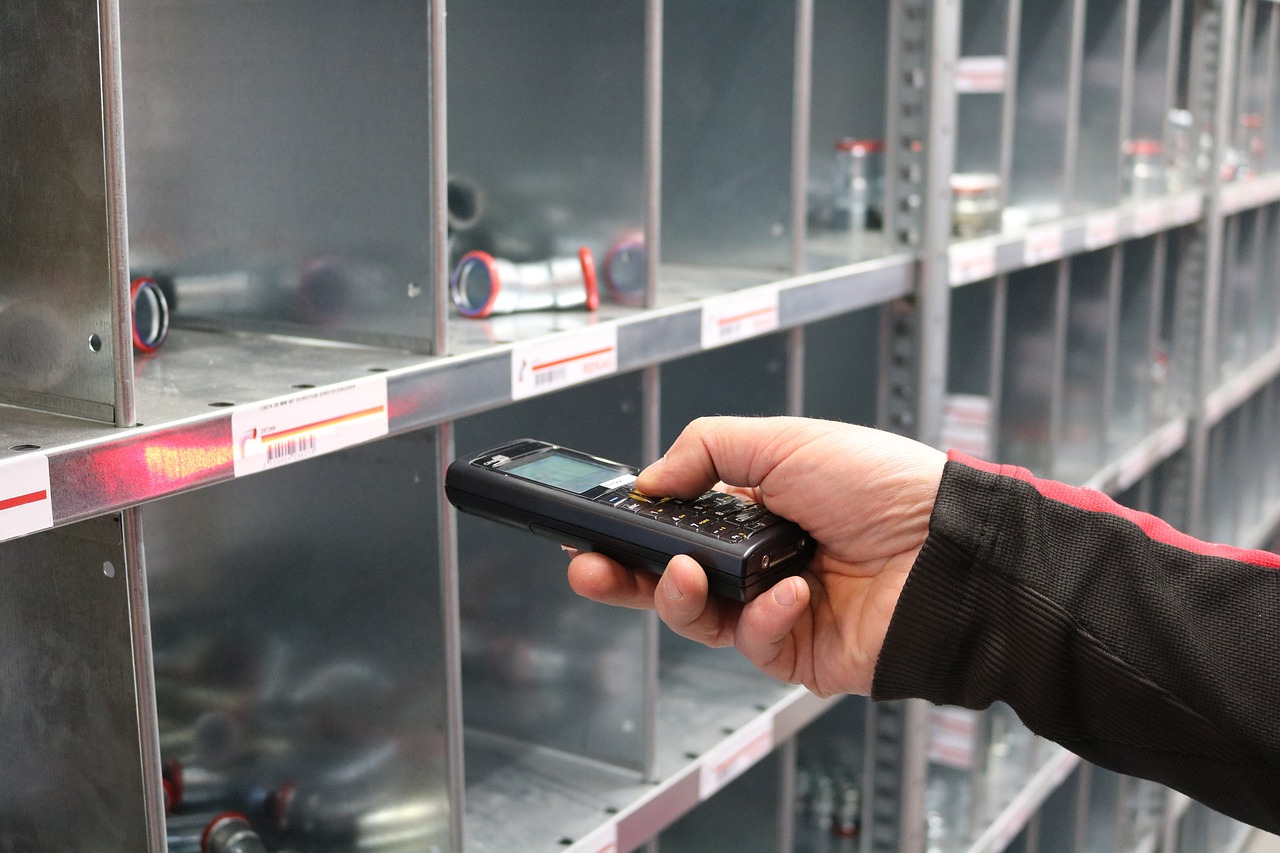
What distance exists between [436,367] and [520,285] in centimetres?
30

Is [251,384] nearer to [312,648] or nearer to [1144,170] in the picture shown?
[312,648]

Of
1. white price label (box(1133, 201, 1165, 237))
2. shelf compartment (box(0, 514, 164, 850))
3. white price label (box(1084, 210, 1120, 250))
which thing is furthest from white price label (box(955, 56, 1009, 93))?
shelf compartment (box(0, 514, 164, 850))

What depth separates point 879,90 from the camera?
213 cm

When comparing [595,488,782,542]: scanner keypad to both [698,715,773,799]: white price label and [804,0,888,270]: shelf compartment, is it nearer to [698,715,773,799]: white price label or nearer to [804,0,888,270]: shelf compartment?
[698,715,773,799]: white price label

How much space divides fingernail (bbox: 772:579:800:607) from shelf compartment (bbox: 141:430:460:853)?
0.29 meters

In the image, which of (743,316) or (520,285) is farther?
(743,316)

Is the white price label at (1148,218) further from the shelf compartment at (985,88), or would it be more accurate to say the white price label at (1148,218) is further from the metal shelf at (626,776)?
the metal shelf at (626,776)

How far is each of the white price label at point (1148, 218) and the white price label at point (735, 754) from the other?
1424 millimetres

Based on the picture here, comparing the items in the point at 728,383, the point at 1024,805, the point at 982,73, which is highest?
the point at 982,73

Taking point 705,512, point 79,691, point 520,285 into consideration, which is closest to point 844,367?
point 520,285

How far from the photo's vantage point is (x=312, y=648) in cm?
114

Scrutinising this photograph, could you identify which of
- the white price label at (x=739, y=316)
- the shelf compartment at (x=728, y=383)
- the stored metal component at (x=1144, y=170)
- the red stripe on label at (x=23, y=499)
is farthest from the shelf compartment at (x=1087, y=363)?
the red stripe on label at (x=23, y=499)

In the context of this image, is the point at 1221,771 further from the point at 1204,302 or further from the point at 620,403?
the point at 1204,302

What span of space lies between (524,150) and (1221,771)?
0.86 m
